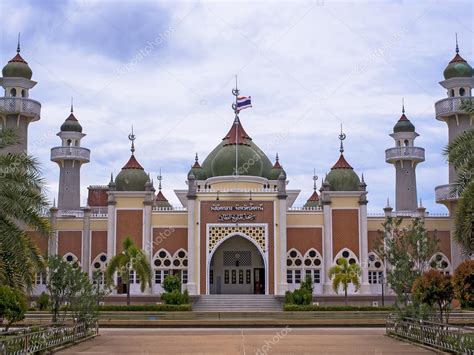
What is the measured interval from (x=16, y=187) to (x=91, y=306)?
5.83 meters

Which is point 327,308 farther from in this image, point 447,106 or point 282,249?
point 447,106

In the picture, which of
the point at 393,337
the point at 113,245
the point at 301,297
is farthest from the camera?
the point at 113,245

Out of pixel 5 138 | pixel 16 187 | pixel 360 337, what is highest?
pixel 5 138

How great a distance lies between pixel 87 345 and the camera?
17812mm

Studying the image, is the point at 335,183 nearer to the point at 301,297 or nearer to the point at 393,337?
the point at 301,297

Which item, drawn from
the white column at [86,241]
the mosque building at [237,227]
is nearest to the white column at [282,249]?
the mosque building at [237,227]

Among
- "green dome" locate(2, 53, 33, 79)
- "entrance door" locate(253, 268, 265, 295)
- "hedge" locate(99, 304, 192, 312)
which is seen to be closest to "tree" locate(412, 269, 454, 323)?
"hedge" locate(99, 304, 192, 312)

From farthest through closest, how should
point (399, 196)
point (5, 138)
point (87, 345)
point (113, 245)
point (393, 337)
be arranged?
point (399, 196), point (113, 245), point (393, 337), point (87, 345), point (5, 138)

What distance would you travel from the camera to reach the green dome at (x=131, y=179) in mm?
40625

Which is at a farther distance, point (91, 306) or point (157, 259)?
point (157, 259)

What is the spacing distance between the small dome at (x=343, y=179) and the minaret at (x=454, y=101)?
471 centimetres

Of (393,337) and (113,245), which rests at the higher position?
(113,245)

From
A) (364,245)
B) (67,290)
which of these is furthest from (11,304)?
(364,245)

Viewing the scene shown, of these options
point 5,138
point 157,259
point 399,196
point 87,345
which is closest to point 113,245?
point 157,259
